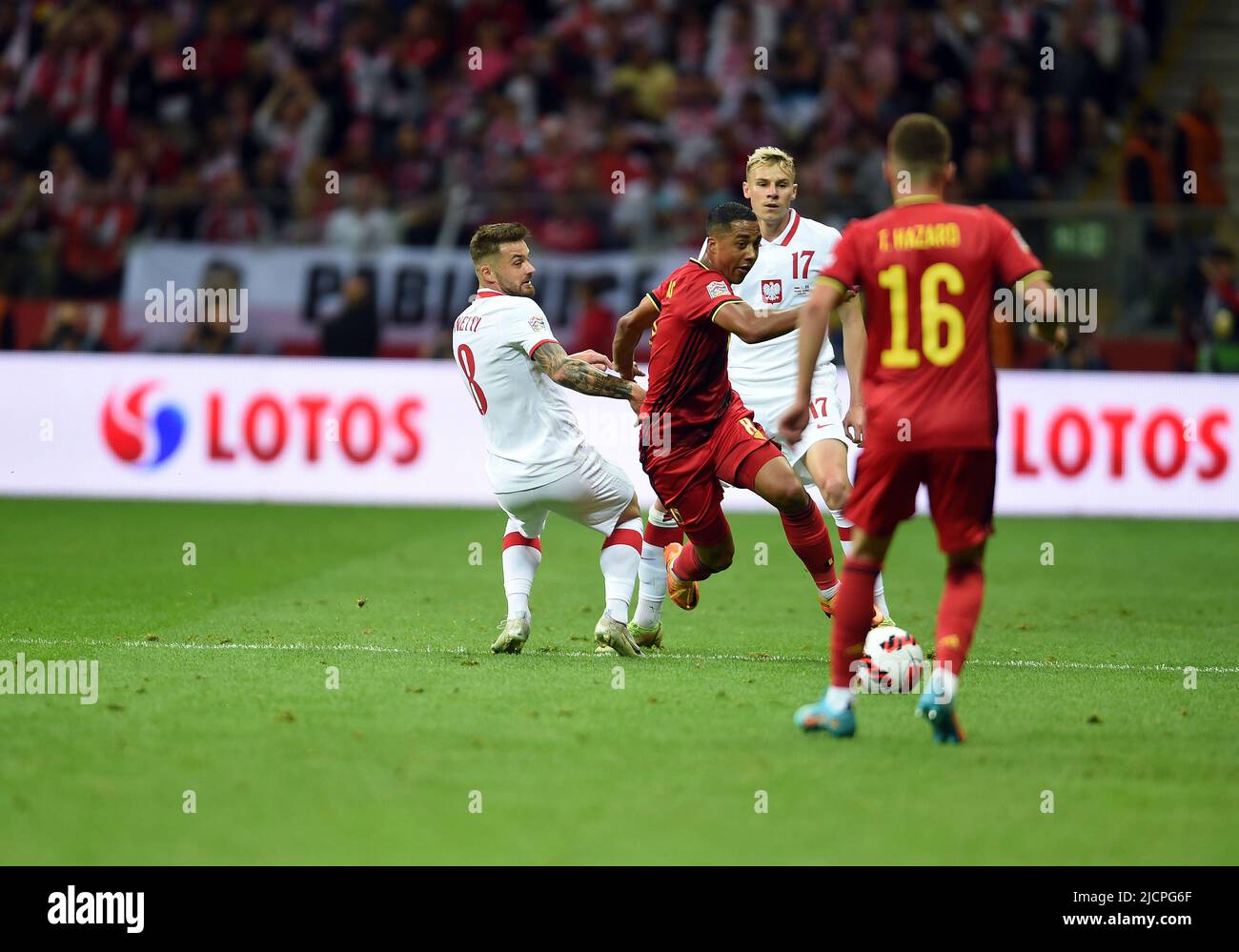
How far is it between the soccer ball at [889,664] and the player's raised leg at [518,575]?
1536 mm

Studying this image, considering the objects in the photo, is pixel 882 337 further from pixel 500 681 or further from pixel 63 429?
pixel 63 429

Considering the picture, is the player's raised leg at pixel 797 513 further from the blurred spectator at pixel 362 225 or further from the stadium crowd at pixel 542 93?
the stadium crowd at pixel 542 93

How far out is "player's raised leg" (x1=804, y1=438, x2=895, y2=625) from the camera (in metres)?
7.99

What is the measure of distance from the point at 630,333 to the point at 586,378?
540mm

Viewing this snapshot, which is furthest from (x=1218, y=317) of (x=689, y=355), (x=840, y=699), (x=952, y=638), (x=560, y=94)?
(x=840, y=699)

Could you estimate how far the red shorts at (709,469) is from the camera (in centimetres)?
776

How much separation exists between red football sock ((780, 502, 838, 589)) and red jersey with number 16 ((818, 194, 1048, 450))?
2.05m

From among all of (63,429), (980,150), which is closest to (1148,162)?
(980,150)

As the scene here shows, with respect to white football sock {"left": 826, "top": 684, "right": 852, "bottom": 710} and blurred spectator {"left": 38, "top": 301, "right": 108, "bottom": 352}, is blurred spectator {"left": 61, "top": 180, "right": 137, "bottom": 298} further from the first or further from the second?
white football sock {"left": 826, "top": 684, "right": 852, "bottom": 710}

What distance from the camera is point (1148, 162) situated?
56.9 ft

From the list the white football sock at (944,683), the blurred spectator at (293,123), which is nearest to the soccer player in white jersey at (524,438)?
the white football sock at (944,683)

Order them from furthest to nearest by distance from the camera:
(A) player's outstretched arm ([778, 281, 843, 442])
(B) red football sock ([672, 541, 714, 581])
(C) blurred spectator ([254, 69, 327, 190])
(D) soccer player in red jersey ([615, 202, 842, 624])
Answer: (C) blurred spectator ([254, 69, 327, 190]) → (B) red football sock ([672, 541, 714, 581]) → (D) soccer player in red jersey ([615, 202, 842, 624]) → (A) player's outstretched arm ([778, 281, 843, 442])

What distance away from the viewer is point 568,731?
6113 millimetres

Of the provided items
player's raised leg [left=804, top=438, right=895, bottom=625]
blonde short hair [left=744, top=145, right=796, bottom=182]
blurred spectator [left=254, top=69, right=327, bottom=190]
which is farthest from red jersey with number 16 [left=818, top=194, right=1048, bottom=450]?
blurred spectator [left=254, top=69, right=327, bottom=190]
